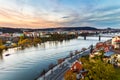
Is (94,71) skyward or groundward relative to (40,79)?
skyward

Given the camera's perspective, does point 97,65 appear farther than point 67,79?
No

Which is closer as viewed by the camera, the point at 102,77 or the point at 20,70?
the point at 102,77

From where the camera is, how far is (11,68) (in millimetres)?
13547

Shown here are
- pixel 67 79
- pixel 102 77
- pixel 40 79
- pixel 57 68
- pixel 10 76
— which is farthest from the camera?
pixel 57 68

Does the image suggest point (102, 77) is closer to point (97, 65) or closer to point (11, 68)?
point (97, 65)

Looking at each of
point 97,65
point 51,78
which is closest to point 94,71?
point 97,65

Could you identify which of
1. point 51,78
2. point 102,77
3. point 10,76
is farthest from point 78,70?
point 102,77

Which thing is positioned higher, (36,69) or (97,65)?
(97,65)

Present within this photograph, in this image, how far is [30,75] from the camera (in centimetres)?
1142

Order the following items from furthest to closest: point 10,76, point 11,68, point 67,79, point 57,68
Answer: point 11,68 < point 57,68 < point 10,76 < point 67,79

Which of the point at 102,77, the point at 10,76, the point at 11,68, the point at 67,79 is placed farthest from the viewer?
the point at 11,68

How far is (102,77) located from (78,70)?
159 inches

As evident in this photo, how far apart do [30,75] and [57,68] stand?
157 centimetres

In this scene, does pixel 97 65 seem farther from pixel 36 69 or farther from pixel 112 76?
pixel 36 69
